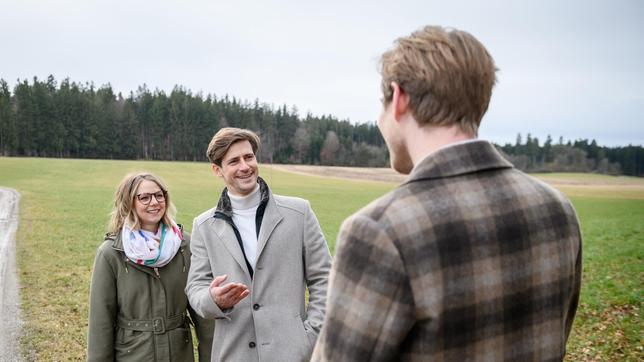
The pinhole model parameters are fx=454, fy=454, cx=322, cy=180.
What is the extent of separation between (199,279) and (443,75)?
2495mm

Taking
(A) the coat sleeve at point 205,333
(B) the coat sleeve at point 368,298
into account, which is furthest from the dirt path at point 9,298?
(B) the coat sleeve at point 368,298

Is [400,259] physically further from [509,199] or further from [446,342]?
[509,199]

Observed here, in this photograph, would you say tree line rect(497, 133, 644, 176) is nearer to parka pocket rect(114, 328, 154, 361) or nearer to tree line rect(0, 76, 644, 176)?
tree line rect(0, 76, 644, 176)

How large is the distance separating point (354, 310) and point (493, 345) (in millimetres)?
452

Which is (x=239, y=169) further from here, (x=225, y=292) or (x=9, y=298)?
(x=9, y=298)

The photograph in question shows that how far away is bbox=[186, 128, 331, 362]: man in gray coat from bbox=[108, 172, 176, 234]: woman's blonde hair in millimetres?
796

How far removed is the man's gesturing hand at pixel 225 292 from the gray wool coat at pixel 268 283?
0.10 metres

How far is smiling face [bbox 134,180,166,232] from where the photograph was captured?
3.92 metres

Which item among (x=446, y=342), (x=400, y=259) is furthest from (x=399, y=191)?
(x=446, y=342)

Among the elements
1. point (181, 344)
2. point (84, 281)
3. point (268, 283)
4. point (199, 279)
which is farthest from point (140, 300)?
point (84, 281)

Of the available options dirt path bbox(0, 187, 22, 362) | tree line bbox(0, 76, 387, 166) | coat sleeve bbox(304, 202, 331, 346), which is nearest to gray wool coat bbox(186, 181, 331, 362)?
coat sleeve bbox(304, 202, 331, 346)

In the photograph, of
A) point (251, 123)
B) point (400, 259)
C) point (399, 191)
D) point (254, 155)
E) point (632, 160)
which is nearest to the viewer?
point (400, 259)

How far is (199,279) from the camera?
325 centimetres

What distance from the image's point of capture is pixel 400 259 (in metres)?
1.20
